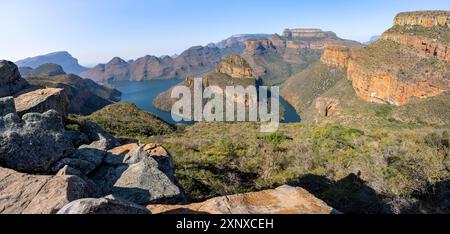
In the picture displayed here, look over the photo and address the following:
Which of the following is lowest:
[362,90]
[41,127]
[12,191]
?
[362,90]

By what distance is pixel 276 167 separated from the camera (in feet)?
49.9

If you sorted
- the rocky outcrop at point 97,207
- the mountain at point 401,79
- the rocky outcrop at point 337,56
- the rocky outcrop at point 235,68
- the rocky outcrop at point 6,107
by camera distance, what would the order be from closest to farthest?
the rocky outcrop at point 97,207 < the rocky outcrop at point 6,107 < the mountain at point 401,79 < the rocky outcrop at point 337,56 < the rocky outcrop at point 235,68

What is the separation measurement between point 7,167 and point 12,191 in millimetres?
1408

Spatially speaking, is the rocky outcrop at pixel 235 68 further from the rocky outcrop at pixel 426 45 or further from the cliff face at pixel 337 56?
the rocky outcrop at pixel 426 45

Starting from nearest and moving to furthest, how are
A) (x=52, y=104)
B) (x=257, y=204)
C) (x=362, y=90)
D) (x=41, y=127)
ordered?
(x=257, y=204)
(x=41, y=127)
(x=52, y=104)
(x=362, y=90)

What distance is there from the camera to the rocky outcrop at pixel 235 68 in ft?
612

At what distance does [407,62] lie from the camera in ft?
305

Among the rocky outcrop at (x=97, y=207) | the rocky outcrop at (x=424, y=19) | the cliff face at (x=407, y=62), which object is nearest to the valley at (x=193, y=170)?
the rocky outcrop at (x=97, y=207)

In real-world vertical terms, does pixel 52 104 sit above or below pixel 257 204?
above

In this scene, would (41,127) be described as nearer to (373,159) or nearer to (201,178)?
(201,178)

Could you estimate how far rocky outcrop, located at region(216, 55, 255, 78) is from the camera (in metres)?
187

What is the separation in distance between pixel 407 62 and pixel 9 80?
10242 centimetres

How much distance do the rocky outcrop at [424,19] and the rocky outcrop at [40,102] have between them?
4361 inches
